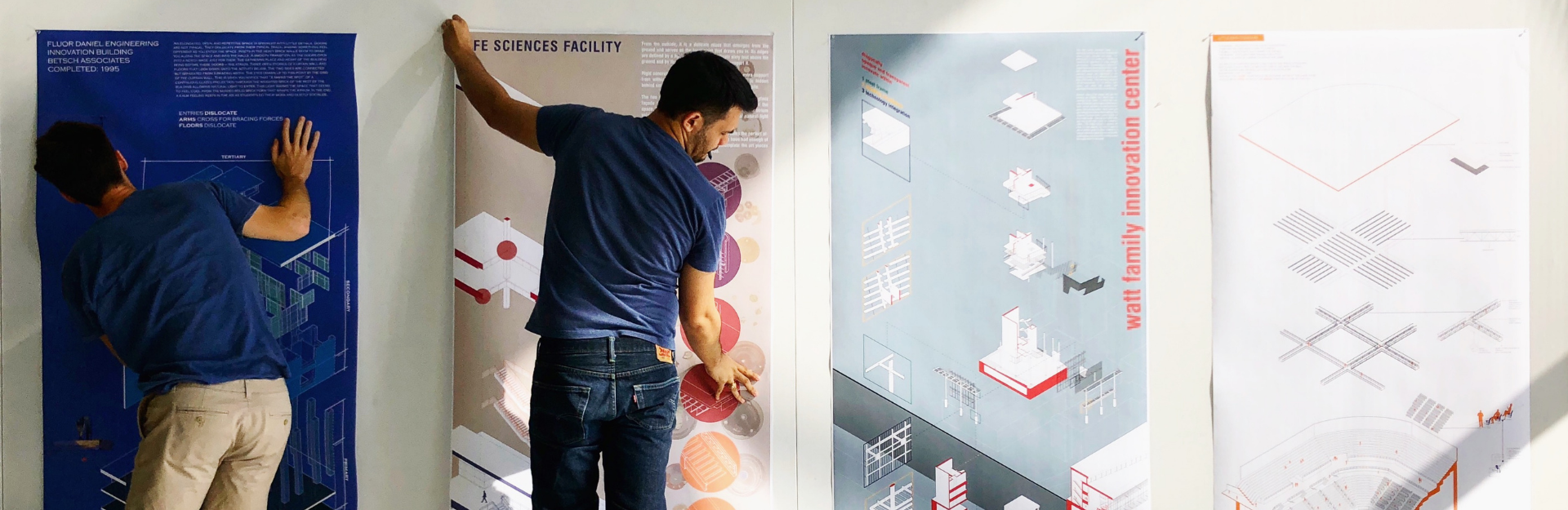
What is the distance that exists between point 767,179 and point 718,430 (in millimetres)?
677

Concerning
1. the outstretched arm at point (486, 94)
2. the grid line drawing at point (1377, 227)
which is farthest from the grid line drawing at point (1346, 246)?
the outstretched arm at point (486, 94)

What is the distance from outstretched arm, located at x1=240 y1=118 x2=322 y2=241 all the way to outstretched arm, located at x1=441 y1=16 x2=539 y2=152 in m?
0.42

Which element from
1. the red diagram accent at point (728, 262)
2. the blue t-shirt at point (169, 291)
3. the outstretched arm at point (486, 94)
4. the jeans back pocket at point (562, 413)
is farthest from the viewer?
the red diagram accent at point (728, 262)

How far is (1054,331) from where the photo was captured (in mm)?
2158

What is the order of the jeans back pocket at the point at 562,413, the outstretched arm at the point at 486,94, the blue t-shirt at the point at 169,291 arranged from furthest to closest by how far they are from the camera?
the outstretched arm at the point at 486,94
the blue t-shirt at the point at 169,291
the jeans back pocket at the point at 562,413

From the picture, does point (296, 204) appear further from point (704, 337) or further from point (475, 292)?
point (704, 337)

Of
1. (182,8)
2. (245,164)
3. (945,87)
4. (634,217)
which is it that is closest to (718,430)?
(634,217)

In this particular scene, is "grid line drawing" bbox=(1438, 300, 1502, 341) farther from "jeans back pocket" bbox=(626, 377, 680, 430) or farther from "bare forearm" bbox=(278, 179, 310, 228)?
"bare forearm" bbox=(278, 179, 310, 228)

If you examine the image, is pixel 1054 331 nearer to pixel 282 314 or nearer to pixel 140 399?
pixel 282 314

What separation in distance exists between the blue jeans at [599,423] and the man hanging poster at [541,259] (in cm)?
21

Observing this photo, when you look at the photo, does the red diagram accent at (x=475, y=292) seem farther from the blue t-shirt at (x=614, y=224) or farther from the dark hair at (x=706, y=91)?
the dark hair at (x=706, y=91)

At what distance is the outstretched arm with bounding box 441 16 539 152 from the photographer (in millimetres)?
1996

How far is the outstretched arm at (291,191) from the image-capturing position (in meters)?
2.04

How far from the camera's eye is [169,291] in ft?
6.22
